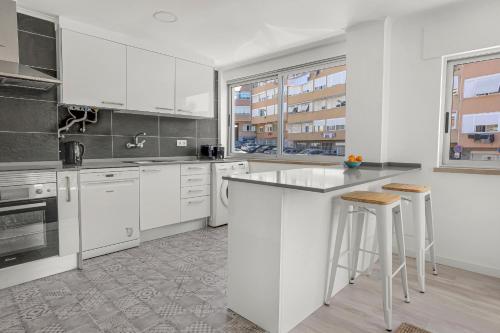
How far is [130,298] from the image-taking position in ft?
6.88

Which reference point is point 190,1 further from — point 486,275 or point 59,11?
point 486,275

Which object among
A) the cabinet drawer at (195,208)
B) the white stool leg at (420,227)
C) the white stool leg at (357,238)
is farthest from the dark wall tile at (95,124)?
the white stool leg at (420,227)

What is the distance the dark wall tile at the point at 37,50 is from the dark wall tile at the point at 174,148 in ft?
5.02

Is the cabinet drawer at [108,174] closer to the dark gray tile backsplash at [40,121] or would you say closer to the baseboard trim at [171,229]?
the dark gray tile backsplash at [40,121]

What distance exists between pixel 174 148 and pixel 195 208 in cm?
99

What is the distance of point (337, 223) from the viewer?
2111 mm

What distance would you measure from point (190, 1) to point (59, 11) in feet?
4.16

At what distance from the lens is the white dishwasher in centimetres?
271

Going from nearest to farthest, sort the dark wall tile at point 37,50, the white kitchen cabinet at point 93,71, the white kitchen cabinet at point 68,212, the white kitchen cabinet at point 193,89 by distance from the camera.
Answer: the white kitchen cabinet at point 68,212 < the dark wall tile at point 37,50 < the white kitchen cabinet at point 93,71 < the white kitchen cabinet at point 193,89

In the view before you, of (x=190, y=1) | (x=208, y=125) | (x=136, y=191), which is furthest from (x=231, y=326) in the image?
(x=208, y=125)

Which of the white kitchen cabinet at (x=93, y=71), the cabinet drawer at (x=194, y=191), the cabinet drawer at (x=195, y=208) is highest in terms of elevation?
the white kitchen cabinet at (x=93, y=71)

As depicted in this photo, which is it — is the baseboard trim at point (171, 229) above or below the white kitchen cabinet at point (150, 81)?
below

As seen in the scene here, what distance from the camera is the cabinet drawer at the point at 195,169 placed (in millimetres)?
3602

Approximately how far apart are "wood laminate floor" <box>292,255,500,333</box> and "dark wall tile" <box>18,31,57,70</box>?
10.5 feet
